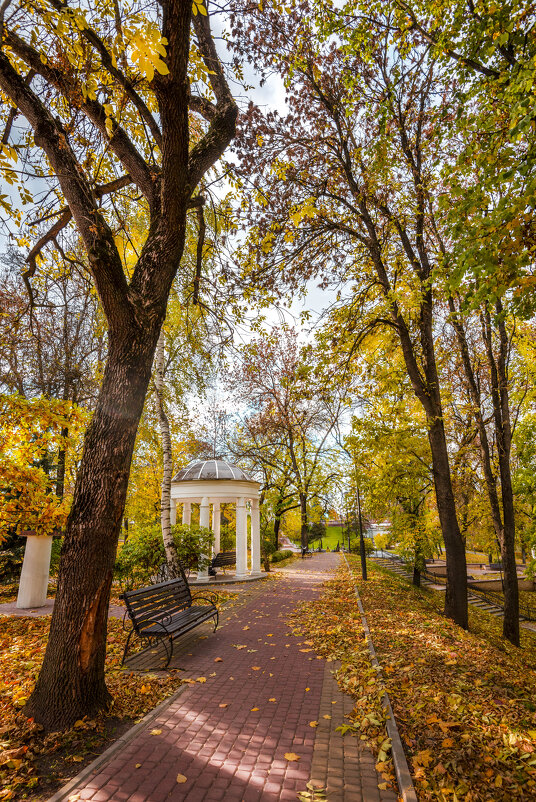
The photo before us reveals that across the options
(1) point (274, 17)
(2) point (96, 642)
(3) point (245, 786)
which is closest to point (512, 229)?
(3) point (245, 786)

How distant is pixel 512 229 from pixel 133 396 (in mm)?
3880

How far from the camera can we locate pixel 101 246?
4316 mm

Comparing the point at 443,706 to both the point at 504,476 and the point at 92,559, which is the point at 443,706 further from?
the point at 504,476

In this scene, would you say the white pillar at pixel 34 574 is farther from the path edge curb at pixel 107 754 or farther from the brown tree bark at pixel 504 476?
the brown tree bark at pixel 504 476

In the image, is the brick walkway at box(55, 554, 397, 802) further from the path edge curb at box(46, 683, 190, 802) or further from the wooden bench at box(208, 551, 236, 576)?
the wooden bench at box(208, 551, 236, 576)

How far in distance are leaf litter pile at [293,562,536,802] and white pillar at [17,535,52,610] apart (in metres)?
6.21

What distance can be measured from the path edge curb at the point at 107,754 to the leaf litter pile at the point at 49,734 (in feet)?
0.25

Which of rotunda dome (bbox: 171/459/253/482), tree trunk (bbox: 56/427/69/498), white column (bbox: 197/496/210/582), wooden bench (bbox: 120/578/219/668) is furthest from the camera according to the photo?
rotunda dome (bbox: 171/459/253/482)

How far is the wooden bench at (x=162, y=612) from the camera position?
5.78 metres

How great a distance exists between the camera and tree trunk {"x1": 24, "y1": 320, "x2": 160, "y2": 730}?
152 inches

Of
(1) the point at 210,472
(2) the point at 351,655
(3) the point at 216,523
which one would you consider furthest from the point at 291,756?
(3) the point at 216,523

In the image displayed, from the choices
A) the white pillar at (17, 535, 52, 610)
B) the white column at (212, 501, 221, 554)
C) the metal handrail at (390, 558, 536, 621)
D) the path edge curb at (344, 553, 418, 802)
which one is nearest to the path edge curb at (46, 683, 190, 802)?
the path edge curb at (344, 553, 418, 802)

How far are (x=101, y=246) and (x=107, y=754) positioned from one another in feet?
15.4

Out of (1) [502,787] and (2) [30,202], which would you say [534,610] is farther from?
(2) [30,202]
